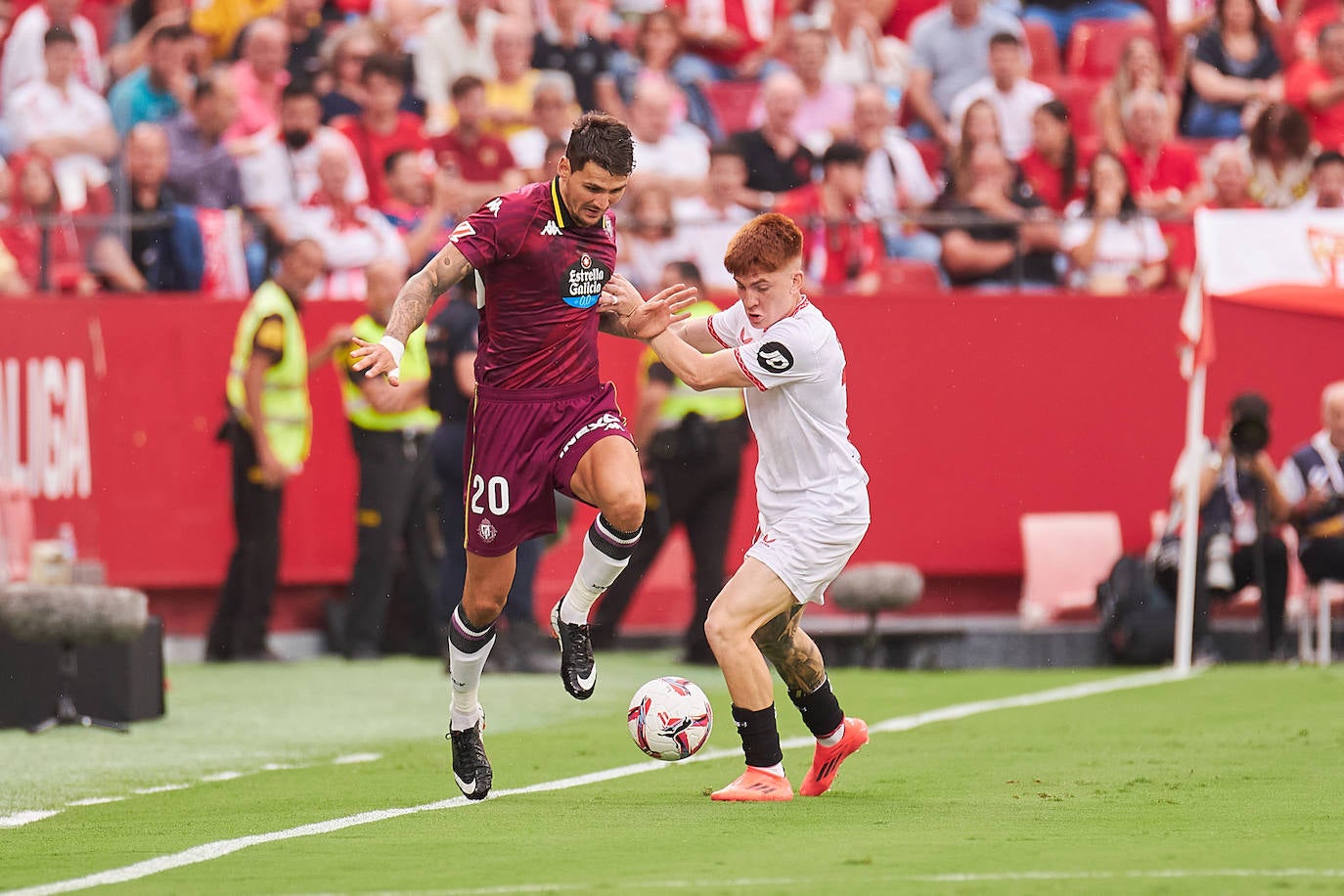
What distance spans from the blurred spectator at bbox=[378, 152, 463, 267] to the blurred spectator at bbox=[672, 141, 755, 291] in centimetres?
179

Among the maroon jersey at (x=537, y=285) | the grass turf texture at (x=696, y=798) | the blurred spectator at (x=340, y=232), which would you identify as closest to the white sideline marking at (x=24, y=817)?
the grass turf texture at (x=696, y=798)

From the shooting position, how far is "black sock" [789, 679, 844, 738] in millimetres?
8531

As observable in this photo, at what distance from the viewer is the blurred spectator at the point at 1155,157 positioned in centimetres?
1794

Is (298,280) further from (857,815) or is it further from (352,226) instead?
(857,815)

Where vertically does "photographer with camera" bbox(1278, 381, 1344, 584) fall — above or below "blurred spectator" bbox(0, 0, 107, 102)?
below

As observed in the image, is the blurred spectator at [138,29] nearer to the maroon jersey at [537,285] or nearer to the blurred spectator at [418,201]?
the blurred spectator at [418,201]

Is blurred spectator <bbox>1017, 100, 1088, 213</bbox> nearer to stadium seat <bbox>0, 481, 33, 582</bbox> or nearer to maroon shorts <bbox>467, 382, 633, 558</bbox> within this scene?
stadium seat <bbox>0, 481, 33, 582</bbox>

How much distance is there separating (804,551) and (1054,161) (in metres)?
10.2

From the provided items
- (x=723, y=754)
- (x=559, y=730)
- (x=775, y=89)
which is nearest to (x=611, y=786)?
(x=723, y=754)

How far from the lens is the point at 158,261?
15852mm

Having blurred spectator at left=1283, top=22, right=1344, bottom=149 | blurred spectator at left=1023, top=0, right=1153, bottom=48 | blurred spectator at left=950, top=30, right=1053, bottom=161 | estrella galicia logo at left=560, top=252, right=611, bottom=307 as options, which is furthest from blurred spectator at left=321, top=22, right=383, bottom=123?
estrella galicia logo at left=560, top=252, right=611, bottom=307

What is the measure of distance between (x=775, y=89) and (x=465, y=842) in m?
11.2

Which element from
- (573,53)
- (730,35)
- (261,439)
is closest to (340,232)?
(261,439)

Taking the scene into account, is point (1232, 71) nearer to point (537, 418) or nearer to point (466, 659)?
point (537, 418)
